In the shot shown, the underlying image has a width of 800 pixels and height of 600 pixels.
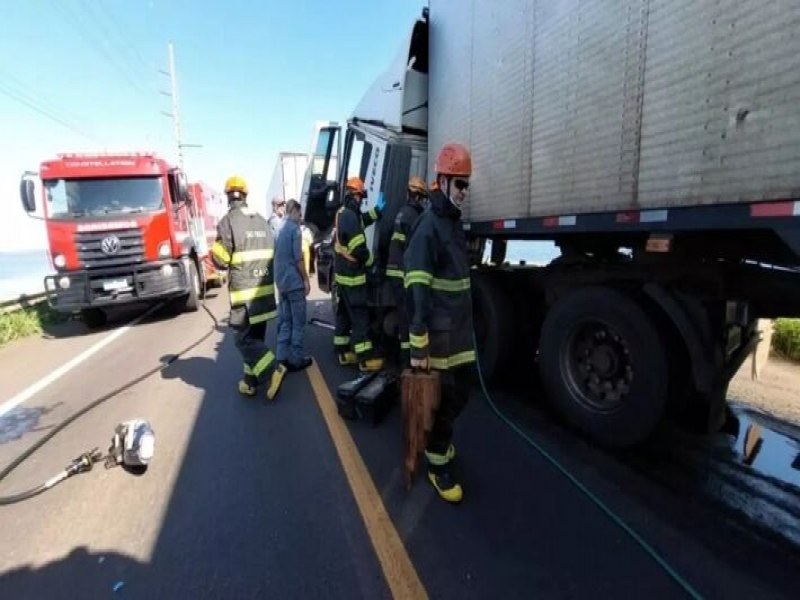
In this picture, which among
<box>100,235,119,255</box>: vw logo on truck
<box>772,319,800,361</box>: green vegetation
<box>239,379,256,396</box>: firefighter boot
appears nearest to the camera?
<box>239,379,256,396</box>: firefighter boot

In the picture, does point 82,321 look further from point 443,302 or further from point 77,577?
point 443,302

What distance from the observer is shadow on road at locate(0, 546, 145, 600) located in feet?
7.27

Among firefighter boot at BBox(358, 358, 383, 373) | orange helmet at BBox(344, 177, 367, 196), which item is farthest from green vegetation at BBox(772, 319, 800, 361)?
orange helmet at BBox(344, 177, 367, 196)

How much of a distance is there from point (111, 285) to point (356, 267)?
5205 millimetres

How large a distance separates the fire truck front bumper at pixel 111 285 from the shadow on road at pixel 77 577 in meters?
6.65

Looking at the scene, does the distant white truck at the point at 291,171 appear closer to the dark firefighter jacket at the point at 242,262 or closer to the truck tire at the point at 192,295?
the truck tire at the point at 192,295

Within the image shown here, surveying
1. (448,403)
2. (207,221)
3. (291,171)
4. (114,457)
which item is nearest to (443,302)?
(448,403)

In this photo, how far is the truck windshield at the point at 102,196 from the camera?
325 inches

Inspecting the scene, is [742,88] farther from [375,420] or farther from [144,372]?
[144,372]

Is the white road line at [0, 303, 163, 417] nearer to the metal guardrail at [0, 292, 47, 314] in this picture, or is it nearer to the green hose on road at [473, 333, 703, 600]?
the metal guardrail at [0, 292, 47, 314]

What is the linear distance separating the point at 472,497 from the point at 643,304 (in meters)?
1.65

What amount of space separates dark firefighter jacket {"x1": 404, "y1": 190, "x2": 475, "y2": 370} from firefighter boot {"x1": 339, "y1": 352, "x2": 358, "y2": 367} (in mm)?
2832

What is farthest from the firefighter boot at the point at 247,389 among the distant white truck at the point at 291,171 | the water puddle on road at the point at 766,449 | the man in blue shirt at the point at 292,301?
the distant white truck at the point at 291,171

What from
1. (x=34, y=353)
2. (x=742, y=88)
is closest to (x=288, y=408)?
(x=742, y=88)
